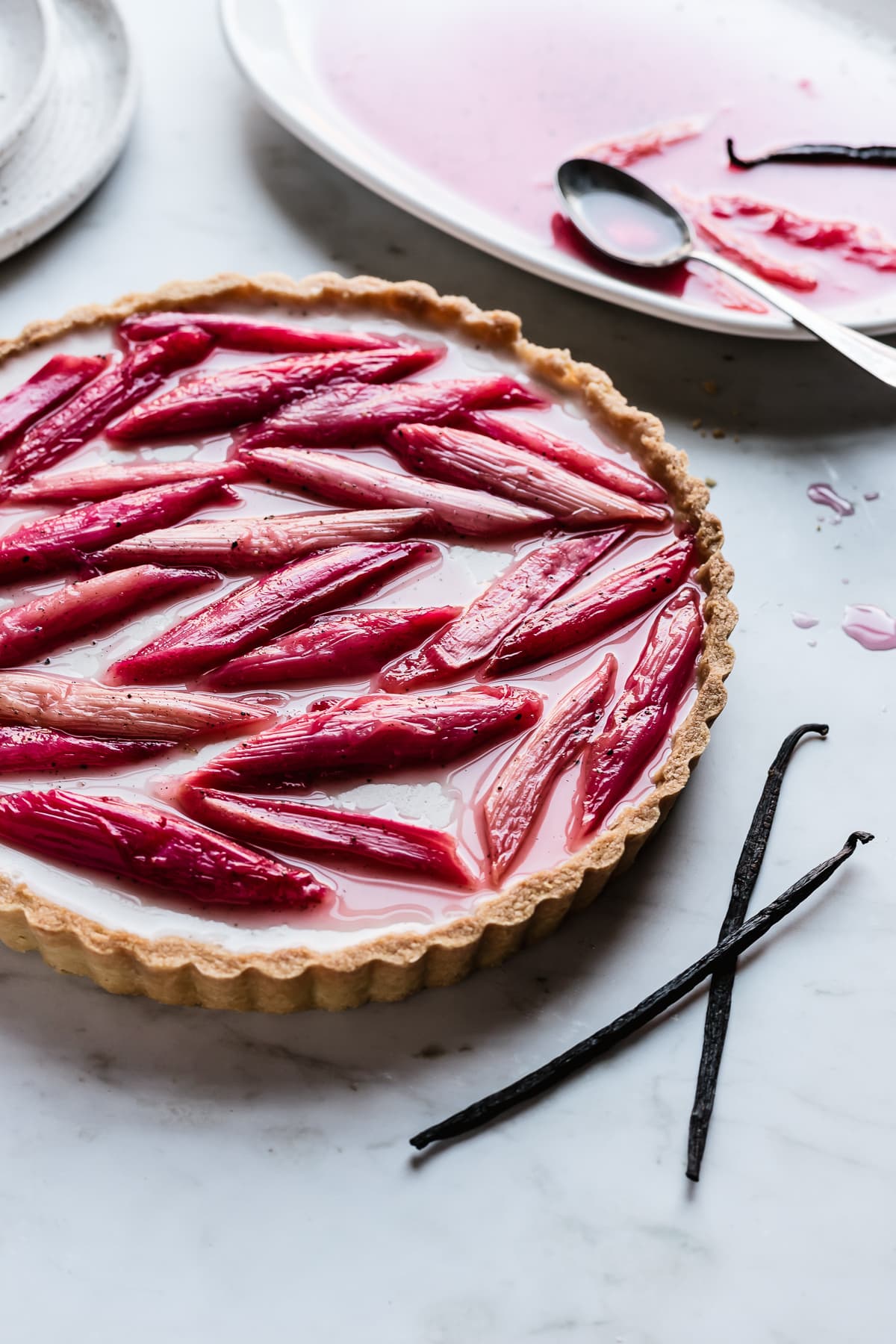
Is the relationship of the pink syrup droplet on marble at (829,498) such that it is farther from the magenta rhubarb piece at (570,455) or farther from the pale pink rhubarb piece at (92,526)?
the pale pink rhubarb piece at (92,526)

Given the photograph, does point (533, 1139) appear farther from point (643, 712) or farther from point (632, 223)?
point (632, 223)

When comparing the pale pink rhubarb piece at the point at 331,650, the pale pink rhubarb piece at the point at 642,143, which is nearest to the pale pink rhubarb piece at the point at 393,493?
the pale pink rhubarb piece at the point at 331,650

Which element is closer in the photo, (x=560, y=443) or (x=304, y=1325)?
(x=304, y=1325)

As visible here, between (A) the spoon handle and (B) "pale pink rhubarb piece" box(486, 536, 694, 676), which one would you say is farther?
(A) the spoon handle

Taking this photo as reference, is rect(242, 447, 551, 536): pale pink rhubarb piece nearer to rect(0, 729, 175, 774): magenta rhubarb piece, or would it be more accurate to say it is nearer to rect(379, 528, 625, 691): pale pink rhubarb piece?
rect(379, 528, 625, 691): pale pink rhubarb piece

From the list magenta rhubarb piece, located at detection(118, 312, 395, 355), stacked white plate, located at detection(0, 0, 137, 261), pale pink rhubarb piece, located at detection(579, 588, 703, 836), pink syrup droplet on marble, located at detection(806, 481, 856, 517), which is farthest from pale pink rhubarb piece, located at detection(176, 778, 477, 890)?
stacked white plate, located at detection(0, 0, 137, 261)

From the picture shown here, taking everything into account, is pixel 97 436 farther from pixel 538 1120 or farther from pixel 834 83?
pixel 834 83

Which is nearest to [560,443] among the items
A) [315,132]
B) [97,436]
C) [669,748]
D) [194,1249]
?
[669,748]
